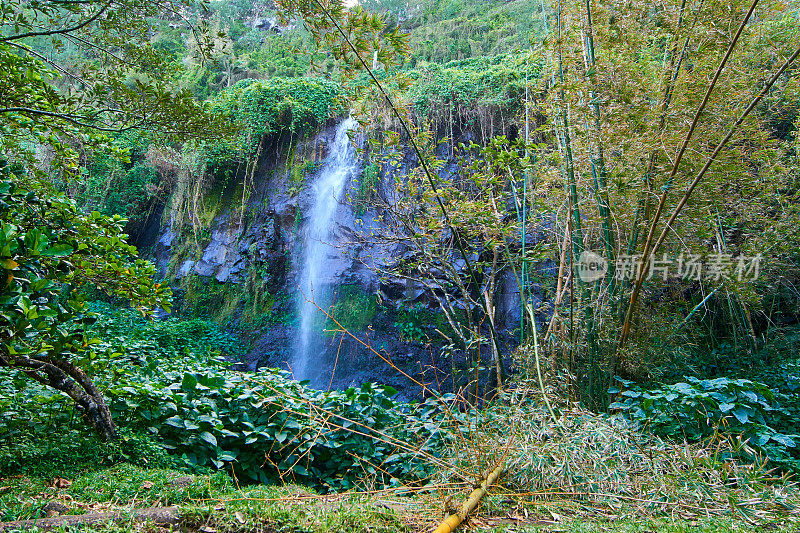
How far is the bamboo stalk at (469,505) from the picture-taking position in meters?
0.99

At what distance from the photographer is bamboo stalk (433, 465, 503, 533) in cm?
99

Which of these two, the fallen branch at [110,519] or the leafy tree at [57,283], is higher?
the leafy tree at [57,283]

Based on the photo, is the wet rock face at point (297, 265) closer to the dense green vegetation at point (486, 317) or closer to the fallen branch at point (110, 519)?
the dense green vegetation at point (486, 317)

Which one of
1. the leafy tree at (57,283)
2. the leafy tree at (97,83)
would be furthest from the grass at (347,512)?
the leafy tree at (97,83)

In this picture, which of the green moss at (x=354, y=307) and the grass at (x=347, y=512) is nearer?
the grass at (x=347, y=512)

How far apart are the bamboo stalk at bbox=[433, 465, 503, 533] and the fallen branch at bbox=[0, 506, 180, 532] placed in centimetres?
76

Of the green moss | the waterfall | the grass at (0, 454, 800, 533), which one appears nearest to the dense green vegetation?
the grass at (0, 454, 800, 533)

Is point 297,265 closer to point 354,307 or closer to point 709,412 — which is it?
point 354,307

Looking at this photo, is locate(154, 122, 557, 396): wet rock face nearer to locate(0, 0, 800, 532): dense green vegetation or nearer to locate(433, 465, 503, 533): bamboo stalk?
locate(0, 0, 800, 532): dense green vegetation

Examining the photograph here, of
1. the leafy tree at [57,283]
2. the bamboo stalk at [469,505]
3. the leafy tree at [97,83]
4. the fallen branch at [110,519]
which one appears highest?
the leafy tree at [97,83]

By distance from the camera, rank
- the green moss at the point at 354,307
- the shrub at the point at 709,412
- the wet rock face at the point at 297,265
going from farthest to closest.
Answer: the green moss at the point at 354,307 → the wet rock face at the point at 297,265 → the shrub at the point at 709,412

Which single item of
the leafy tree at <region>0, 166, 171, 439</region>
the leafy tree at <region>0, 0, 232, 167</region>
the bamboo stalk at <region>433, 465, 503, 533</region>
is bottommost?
the bamboo stalk at <region>433, 465, 503, 533</region>

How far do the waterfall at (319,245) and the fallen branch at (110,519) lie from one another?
6337mm

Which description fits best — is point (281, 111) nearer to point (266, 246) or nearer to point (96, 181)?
point (266, 246)
